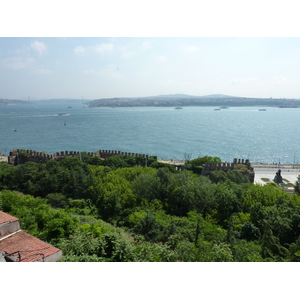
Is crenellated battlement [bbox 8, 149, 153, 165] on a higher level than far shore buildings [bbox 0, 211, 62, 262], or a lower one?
lower

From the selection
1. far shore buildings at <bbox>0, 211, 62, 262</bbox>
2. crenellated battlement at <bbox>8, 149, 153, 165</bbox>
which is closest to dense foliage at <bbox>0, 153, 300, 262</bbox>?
Answer: far shore buildings at <bbox>0, 211, 62, 262</bbox>

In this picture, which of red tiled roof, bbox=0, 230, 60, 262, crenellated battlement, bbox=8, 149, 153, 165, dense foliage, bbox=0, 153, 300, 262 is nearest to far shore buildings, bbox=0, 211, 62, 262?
red tiled roof, bbox=0, 230, 60, 262

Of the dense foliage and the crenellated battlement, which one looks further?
the crenellated battlement

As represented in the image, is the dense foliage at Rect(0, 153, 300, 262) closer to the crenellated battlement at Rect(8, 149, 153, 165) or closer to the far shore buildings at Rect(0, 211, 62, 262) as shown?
the far shore buildings at Rect(0, 211, 62, 262)

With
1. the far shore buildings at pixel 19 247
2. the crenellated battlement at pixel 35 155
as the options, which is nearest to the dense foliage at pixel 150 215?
the far shore buildings at pixel 19 247

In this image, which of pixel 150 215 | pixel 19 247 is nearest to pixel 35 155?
pixel 150 215

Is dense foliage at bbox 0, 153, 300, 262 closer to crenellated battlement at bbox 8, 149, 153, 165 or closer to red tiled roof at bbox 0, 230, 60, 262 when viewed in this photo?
red tiled roof at bbox 0, 230, 60, 262

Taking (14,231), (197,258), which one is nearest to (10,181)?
(14,231)

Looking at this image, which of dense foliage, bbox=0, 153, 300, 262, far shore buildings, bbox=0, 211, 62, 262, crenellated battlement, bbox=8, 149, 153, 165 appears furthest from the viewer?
crenellated battlement, bbox=8, 149, 153, 165

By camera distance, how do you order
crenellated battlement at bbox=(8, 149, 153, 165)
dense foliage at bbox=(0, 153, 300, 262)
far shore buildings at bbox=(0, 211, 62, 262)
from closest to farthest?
far shore buildings at bbox=(0, 211, 62, 262), dense foliage at bbox=(0, 153, 300, 262), crenellated battlement at bbox=(8, 149, 153, 165)
